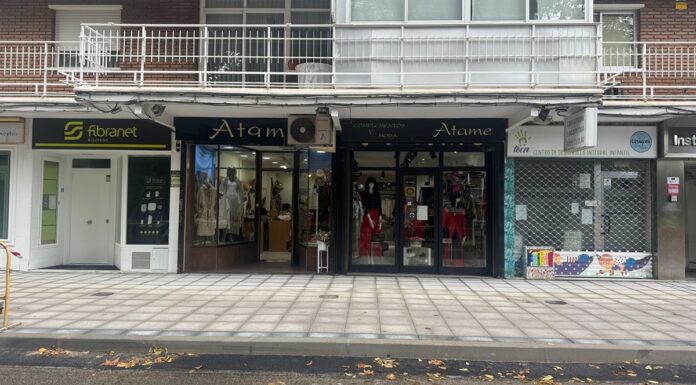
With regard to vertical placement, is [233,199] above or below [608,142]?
below

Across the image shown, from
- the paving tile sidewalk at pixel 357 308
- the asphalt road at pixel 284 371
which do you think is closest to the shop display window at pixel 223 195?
the paving tile sidewalk at pixel 357 308

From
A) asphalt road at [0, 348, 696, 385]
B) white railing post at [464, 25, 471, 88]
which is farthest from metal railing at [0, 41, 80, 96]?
white railing post at [464, 25, 471, 88]

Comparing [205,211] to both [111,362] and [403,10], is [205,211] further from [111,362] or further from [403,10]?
[111,362]

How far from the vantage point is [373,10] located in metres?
9.20

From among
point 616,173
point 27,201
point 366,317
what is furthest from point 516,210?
point 27,201

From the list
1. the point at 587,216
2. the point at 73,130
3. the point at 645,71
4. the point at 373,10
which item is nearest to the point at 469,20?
the point at 373,10

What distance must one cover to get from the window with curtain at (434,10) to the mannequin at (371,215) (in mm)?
3760

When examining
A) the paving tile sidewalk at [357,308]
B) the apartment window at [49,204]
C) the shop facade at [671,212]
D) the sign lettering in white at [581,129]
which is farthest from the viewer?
the apartment window at [49,204]

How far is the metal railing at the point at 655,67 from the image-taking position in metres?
→ 10.4

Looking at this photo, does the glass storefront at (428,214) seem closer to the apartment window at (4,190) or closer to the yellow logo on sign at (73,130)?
the yellow logo on sign at (73,130)

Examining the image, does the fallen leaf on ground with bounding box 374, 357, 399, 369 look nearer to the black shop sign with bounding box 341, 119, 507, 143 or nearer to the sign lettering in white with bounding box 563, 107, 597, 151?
the sign lettering in white with bounding box 563, 107, 597, 151

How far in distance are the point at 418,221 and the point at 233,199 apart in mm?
4438

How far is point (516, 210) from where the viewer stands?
11.0m

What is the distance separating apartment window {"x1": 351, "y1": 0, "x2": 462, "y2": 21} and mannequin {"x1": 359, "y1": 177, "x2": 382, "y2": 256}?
3658mm
